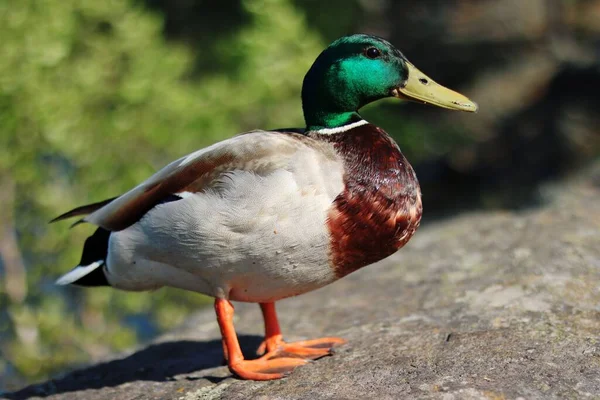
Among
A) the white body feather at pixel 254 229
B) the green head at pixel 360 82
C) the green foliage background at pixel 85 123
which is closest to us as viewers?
the white body feather at pixel 254 229

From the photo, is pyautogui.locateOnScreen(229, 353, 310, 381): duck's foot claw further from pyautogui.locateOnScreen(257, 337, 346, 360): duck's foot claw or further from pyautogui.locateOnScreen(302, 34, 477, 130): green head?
pyautogui.locateOnScreen(302, 34, 477, 130): green head

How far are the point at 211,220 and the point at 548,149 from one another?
6.37 m

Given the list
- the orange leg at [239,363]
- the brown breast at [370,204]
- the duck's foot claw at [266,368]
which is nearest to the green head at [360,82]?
the brown breast at [370,204]

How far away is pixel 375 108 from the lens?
21.8 feet

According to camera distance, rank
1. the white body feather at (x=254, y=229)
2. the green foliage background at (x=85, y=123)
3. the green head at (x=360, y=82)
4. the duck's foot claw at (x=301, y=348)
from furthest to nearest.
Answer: the green foliage background at (x=85, y=123)
the duck's foot claw at (x=301, y=348)
the green head at (x=360, y=82)
the white body feather at (x=254, y=229)

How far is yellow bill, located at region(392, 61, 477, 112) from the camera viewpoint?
8.45 ft

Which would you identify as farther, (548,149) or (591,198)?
(548,149)

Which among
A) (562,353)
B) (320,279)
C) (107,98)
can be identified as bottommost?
(562,353)

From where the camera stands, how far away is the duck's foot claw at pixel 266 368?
8.55ft

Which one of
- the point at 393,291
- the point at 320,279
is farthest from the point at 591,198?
the point at 320,279

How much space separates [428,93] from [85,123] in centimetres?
324

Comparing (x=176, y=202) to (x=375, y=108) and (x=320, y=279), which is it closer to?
(x=320, y=279)

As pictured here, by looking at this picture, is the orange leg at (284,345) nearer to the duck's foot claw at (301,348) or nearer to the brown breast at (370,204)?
the duck's foot claw at (301,348)

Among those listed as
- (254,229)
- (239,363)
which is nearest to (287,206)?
(254,229)
